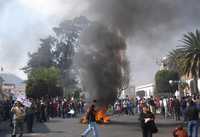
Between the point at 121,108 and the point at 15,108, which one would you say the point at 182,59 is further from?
the point at 15,108

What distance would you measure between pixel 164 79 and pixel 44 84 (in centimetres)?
2323

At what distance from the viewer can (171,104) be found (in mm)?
30391

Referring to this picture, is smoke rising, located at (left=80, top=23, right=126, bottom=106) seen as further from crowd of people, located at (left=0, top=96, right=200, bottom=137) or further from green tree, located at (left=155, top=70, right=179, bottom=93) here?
green tree, located at (left=155, top=70, right=179, bottom=93)

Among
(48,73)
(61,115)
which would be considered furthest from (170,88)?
(61,115)

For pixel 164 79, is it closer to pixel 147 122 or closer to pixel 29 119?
pixel 29 119

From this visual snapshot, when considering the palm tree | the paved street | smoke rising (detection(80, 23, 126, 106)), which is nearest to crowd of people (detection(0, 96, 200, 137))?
the paved street

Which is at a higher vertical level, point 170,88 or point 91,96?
point 170,88

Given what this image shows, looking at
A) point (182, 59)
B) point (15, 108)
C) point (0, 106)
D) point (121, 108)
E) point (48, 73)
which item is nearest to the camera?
point (15, 108)

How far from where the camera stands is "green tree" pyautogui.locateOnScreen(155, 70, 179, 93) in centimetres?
8223

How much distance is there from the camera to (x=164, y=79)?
275 ft

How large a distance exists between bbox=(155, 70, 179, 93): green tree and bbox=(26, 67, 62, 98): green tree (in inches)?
763

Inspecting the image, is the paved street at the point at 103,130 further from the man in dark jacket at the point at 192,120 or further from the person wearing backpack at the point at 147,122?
the person wearing backpack at the point at 147,122

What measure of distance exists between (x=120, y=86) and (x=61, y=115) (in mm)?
8380

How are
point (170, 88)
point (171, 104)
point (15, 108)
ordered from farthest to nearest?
point (170, 88)
point (171, 104)
point (15, 108)
